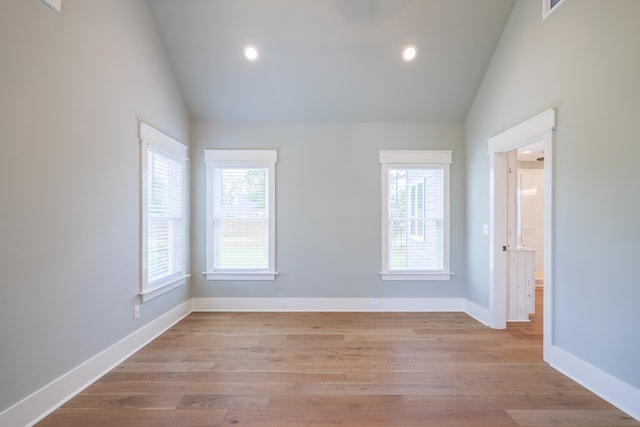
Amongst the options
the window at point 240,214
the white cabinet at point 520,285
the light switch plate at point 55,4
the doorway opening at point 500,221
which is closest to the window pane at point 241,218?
the window at point 240,214

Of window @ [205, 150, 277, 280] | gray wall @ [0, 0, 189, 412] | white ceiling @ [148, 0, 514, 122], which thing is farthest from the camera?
window @ [205, 150, 277, 280]

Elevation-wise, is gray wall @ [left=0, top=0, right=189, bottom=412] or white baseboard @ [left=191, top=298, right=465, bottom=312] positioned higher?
gray wall @ [left=0, top=0, right=189, bottom=412]

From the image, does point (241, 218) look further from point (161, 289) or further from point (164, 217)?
point (161, 289)

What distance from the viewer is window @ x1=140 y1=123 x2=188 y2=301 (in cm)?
299

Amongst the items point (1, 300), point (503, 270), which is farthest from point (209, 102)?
point (503, 270)

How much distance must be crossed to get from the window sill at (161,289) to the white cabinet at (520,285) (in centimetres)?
421

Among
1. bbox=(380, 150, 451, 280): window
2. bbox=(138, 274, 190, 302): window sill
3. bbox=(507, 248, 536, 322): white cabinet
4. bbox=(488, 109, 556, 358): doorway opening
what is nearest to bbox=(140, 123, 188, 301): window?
bbox=(138, 274, 190, 302): window sill

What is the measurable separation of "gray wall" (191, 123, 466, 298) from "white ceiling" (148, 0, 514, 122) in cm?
26

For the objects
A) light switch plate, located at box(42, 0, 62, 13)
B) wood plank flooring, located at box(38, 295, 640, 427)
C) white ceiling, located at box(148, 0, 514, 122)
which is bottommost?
wood plank flooring, located at box(38, 295, 640, 427)

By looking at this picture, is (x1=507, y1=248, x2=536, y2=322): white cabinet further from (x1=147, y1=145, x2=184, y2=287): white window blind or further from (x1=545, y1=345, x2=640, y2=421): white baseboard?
(x1=147, y1=145, x2=184, y2=287): white window blind

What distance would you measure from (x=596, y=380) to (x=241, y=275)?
12.2ft

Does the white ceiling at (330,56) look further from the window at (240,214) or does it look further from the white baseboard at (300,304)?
the white baseboard at (300,304)

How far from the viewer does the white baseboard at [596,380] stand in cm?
192

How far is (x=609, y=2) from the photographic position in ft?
6.81
